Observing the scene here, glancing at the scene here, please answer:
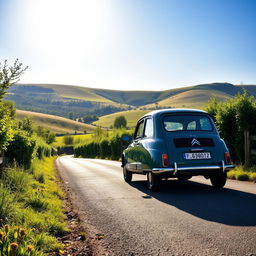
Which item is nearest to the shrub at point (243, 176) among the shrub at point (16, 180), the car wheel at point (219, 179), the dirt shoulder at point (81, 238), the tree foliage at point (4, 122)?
the car wheel at point (219, 179)

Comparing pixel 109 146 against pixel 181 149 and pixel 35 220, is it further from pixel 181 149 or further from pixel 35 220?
pixel 35 220

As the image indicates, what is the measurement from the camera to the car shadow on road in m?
5.52

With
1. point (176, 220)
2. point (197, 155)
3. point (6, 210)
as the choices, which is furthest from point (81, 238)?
point (197, 155)

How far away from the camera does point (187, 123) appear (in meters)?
9.34

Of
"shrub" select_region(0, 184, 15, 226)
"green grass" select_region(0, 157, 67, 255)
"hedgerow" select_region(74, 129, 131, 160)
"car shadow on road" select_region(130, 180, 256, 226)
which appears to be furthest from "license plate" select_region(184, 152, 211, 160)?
"hedgerow" select_region(74, 129, 131, 160)

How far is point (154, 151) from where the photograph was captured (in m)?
8.53

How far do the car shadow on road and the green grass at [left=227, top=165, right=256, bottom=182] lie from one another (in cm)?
250

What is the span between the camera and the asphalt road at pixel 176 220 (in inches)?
160

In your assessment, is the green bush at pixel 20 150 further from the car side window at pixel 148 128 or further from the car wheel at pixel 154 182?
the car wheel at pixel 154 182

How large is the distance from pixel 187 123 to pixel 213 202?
9.54ft

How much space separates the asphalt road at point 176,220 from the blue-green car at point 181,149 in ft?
1.93

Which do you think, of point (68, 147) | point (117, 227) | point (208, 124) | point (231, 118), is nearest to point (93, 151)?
point (231, 118)

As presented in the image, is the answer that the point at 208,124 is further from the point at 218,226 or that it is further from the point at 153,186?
the point at 218,226

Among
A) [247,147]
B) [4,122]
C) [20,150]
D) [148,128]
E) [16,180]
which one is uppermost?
[4,122]
